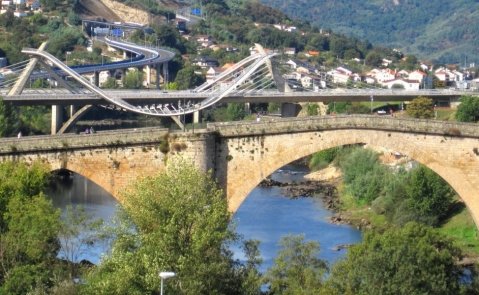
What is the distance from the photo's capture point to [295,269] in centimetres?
1948

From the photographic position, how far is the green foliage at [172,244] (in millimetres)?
18047

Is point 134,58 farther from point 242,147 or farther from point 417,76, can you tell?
point 242,147

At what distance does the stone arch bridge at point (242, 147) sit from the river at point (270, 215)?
2.22 m

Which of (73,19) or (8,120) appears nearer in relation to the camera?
(8,120)

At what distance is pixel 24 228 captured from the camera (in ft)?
69.5

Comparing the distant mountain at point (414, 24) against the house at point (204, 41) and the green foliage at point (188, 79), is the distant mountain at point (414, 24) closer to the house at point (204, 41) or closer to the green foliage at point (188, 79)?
the house at point (204, 41)

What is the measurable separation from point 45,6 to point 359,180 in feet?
183

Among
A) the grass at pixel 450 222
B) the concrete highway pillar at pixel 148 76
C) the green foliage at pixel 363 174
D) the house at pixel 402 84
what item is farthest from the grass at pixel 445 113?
the concrete highway pillar at pixel 148 76

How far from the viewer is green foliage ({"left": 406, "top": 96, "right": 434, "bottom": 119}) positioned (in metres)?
52.2

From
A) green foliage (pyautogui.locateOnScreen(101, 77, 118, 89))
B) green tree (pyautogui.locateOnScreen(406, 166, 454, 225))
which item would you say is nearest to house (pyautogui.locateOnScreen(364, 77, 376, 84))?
green foliage (pyautogui.locateOnScreen(101, 77, 118, 89))

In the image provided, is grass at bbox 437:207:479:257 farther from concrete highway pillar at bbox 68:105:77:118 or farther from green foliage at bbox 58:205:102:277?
concrete highway pillar at bbox 68:105:77:118

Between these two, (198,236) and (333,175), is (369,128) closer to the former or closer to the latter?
(198,236)

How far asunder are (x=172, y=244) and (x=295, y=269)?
219 cm

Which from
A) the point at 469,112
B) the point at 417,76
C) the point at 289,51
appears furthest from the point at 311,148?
the point at 289,51
